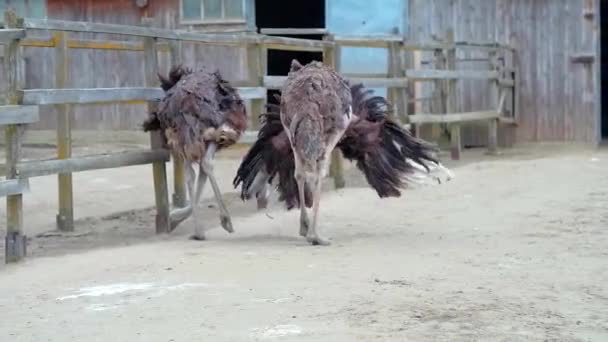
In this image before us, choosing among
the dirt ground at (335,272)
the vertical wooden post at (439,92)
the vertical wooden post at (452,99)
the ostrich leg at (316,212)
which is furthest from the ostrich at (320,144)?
the vertical wooden post at (439,92)

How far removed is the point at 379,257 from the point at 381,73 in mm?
8627

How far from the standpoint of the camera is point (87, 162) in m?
8.28

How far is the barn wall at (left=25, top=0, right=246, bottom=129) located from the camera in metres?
16.2

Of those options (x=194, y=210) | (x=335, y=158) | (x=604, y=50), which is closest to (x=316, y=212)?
(x=194, y=210)

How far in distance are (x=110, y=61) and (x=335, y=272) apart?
1115 cm

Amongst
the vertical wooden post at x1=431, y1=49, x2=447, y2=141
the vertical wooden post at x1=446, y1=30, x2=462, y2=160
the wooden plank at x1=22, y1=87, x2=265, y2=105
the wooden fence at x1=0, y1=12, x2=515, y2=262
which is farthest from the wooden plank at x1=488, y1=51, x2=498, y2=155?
the wooden plank at x1=22, y1=87, x2=265, y2=105

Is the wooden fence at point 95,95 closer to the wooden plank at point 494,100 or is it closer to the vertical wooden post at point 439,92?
the vertical wooden post at point 439,92

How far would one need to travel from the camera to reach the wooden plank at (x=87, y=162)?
7570mm

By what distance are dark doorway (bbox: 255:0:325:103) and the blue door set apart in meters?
4.24

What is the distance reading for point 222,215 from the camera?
8.53 m

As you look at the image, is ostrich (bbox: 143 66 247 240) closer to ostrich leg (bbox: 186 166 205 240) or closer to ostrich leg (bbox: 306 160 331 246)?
ostrich leg (bbox: 186 166 205 240)

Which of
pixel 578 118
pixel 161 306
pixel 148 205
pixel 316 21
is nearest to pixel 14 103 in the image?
pixel 161 306

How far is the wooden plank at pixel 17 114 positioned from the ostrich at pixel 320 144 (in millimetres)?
1963

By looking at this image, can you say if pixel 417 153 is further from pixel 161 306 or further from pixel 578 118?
pixel 578 118
